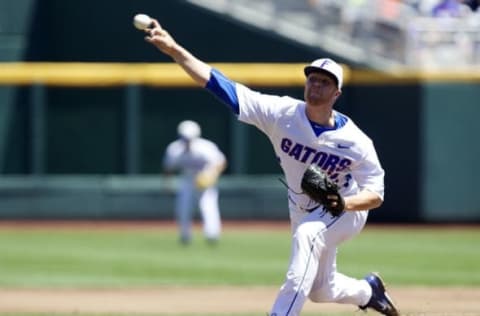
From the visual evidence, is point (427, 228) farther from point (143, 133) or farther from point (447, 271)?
point (447, 271)

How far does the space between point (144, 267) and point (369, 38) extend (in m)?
8.69

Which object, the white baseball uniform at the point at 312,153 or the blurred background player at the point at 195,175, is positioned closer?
the white baseball uniform at the point at 312,153

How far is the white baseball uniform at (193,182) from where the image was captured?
63.1ft

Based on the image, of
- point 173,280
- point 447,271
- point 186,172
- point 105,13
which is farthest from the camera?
point 105,13

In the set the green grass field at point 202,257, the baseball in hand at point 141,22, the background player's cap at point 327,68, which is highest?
the baseball in hand at point 141,22

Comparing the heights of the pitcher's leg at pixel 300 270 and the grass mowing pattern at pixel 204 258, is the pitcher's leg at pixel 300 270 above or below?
above

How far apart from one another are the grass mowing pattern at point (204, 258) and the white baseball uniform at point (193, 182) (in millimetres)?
319

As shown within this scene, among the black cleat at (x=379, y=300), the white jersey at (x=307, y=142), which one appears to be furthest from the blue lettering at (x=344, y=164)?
the black cleat at (x=379, y=300)

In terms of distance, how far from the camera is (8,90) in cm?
2389

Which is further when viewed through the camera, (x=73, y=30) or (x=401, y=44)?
(x=73, y=30)

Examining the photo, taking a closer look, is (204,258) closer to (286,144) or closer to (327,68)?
(286,144)

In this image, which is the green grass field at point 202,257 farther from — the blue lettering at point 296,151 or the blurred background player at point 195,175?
the blue lettering at point 296,151

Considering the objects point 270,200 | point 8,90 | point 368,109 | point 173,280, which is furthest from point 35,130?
point 173,280

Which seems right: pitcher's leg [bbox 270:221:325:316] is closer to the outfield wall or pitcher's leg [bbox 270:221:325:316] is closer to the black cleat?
the black cleat
